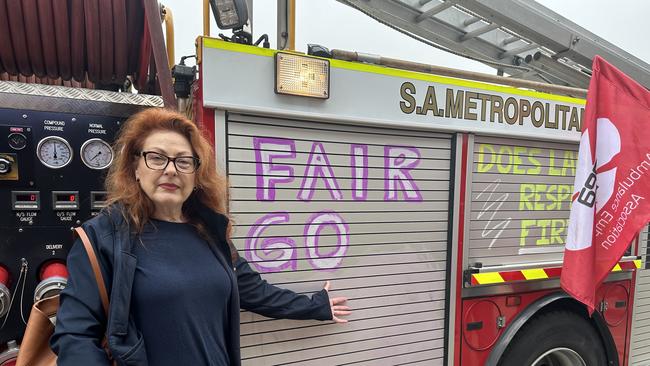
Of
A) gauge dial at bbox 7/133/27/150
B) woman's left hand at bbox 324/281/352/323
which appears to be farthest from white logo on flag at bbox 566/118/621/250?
gauge dial at bbox 7/133/27/150

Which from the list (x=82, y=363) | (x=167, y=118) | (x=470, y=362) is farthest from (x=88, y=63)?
(x=470, y=362)

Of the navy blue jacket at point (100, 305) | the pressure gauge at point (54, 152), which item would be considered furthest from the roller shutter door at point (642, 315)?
the pressure gauge at point (54, 152)

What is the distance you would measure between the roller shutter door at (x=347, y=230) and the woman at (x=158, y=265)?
34cm

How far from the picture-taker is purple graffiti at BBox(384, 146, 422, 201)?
218 cm

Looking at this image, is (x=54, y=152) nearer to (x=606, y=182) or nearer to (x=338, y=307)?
(x=338, y=307)

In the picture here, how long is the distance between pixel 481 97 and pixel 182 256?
5.95 ft

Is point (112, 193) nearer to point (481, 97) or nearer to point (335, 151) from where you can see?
point (335, 151)

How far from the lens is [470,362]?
2408 millimetres

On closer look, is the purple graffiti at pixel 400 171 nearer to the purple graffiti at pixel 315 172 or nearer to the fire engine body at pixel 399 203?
the fire engine body at pixel 399 203

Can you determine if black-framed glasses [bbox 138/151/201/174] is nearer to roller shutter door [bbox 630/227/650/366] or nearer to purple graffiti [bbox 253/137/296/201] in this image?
purple graffiti [bbox 253/137/296/201]

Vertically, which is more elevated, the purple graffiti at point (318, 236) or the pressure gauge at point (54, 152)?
the pressure gauge at point (54, 152)

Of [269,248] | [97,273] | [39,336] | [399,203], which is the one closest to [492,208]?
[399,203]

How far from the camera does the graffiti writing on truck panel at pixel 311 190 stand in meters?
1.89

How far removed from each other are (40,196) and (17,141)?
0.24 meters
